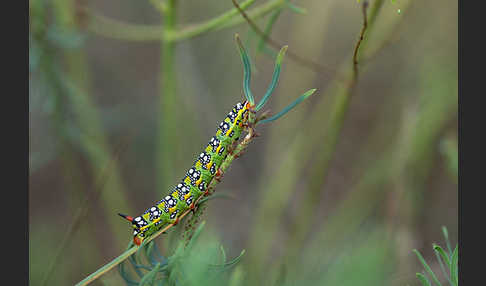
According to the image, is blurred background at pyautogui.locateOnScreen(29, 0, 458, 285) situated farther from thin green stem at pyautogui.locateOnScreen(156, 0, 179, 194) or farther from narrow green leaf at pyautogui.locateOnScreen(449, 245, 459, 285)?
narrow green leaf at pyautogui.locateOnScreen(449, 245, 459, 285)

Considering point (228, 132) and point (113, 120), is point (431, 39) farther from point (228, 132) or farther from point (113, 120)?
point (228, 132)

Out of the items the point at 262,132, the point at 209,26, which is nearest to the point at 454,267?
the point at 209,26

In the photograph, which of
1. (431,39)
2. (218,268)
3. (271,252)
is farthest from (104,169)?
(431,39)

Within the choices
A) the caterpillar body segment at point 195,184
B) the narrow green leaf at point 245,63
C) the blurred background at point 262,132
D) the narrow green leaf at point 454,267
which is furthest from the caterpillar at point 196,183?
the narrow green leaf at point 454,267

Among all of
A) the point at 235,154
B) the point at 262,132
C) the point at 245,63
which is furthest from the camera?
the point at 262,132

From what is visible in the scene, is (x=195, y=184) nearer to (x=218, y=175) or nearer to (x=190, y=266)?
(x=218, y=175)

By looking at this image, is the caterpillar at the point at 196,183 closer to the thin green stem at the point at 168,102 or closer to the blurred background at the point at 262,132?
the blurred background at the point at 262,132
